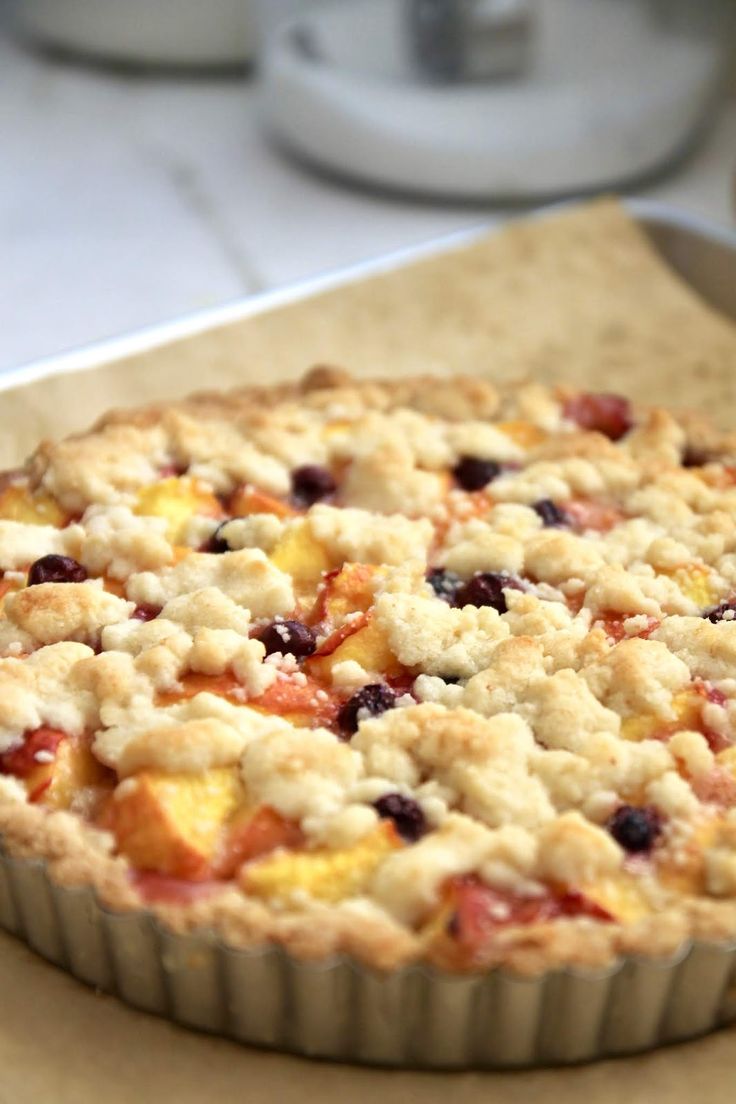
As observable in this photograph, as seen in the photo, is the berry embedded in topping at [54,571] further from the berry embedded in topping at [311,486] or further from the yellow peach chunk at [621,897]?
the yellow peach chunk at [621,897]

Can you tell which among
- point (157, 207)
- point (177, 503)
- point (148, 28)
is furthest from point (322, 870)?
point (148, 28)

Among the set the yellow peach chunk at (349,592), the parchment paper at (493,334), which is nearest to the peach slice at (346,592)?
the yellow peach chunk at (349,592)

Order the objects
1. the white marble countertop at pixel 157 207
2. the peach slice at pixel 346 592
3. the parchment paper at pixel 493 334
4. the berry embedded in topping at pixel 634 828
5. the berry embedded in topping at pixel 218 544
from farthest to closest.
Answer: the white marble countertop at pixel 157 207 → the parchment paper at pixel 493 334 → the berry embedded in topping at pixel 218 544 → the peach slice at pixel 346 592 → the berry embedded in topping at pixel 634 828

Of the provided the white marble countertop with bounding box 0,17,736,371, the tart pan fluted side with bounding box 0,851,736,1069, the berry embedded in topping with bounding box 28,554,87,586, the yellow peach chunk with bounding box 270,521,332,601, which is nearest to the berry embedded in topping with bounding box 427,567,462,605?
the yellow peach chunk with bounding box 270,521,332,601

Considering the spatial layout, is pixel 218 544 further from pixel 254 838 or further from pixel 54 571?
pixel 254 838

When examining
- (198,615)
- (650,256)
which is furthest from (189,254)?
(198,615)

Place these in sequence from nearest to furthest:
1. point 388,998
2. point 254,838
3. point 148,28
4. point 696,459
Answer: point 388,998, point 254,838, point 696,459, point 148,28

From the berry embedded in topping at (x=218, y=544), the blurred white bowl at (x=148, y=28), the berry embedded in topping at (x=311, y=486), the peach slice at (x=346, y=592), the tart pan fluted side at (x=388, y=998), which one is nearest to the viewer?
the tart pan fluted side at (x=388, y=998)

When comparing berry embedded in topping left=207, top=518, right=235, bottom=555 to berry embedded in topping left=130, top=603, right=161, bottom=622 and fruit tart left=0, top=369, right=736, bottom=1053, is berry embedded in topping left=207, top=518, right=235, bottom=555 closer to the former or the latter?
fruit tart left=0, top=369, right=736, bottom=1053
